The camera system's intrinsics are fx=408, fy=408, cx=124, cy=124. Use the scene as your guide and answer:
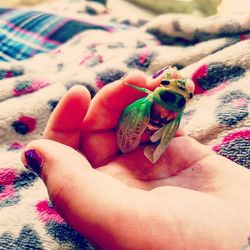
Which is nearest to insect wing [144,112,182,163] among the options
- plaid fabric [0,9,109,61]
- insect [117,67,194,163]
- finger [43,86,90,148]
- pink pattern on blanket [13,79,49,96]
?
insect [117,67,194,163]

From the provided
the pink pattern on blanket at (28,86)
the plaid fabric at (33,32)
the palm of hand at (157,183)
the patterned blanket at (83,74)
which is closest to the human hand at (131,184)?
the palm of hand at (157,183)

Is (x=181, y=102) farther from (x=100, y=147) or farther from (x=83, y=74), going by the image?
(x=83, y=74)

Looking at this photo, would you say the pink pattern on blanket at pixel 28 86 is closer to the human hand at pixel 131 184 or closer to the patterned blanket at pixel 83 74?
the patterned blanket at pixel 83 74

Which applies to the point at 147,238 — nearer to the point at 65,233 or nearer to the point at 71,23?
the point at 65,233

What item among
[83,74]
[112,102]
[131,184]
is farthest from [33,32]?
[131,184]

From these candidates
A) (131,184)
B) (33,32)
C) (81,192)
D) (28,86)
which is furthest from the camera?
(33,32)

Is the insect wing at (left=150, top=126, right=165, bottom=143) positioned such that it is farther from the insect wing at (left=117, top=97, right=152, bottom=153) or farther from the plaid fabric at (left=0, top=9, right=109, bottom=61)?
the plaid fabric at (left=0, top=9, right=109, bottom=61)
